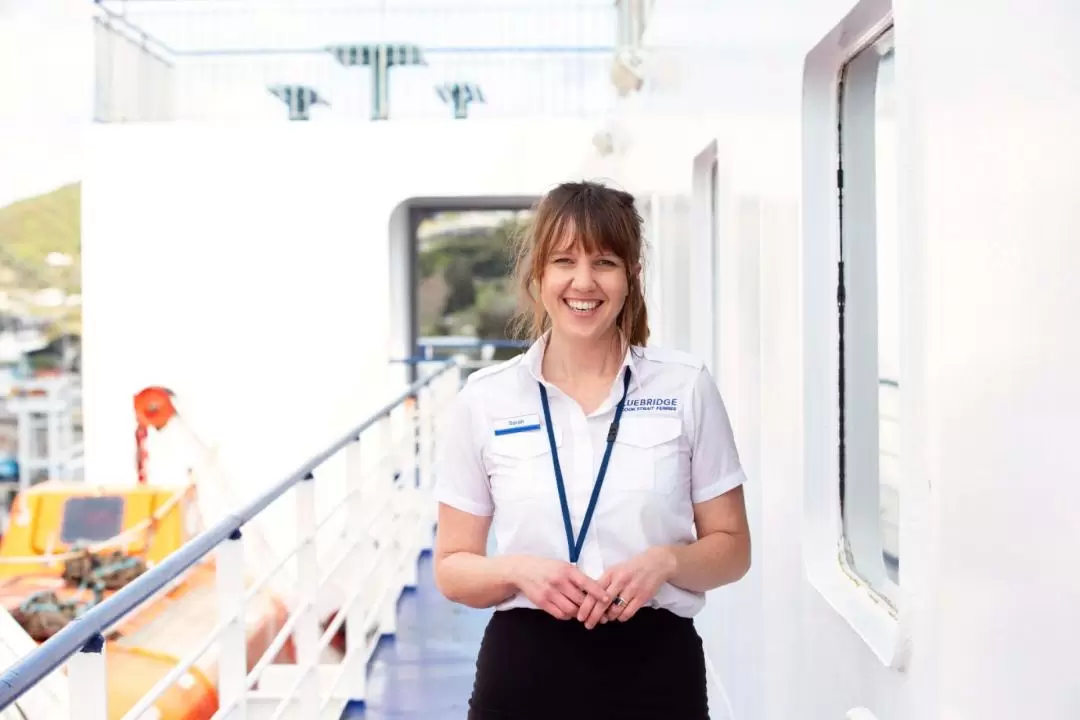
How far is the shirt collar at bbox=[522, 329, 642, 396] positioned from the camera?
126 cm

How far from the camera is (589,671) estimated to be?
1.23 m

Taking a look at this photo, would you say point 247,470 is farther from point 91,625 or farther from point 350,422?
point 91,625

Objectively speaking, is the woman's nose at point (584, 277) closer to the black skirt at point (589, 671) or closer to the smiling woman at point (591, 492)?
the smiling woman at point (591, 492)

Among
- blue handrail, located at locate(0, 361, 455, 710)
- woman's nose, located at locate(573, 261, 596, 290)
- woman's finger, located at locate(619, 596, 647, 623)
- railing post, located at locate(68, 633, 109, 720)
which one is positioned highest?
woman's nose, located at locate(573, 261, 596, 290)

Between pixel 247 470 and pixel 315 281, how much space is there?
3.50 feet

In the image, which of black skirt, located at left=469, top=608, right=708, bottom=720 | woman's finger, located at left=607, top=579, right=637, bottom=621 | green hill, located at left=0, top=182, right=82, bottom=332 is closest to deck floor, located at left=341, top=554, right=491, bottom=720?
black skirt, located at left=469, top=608, right=708, bottom=720

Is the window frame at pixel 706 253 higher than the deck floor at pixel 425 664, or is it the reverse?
the window frame at pixel 706 253

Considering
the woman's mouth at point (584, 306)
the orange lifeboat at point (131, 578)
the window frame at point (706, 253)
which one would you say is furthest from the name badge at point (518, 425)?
the orange lifeboat at point (131, 578)

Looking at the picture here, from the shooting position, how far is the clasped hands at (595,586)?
3.82 ft

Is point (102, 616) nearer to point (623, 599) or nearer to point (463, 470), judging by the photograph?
point (463, 470)

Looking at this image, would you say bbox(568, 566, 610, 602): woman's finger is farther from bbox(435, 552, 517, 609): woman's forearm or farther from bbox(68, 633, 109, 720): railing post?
bbox(68, 633, 109, 720): railing post

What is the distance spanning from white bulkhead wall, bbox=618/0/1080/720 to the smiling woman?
8.5 inches

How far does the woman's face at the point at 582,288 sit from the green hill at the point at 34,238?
102ft

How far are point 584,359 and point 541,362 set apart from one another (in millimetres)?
50
